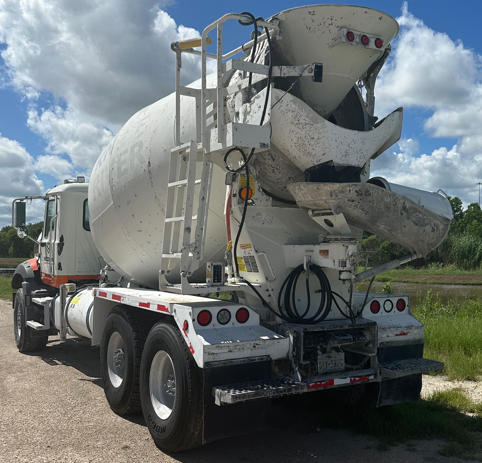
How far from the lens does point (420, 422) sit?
5.13m

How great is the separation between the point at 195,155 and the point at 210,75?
3.44 feet

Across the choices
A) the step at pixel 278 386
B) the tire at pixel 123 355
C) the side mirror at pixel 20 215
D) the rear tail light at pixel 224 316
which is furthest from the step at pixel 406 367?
the side mirror at pixel 20 215

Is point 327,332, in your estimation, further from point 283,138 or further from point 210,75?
point 210,75

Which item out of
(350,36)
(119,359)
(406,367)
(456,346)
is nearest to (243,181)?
(350,36)

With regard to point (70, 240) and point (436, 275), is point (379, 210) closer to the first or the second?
point (70, 240)

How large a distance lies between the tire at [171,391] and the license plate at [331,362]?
1.10m

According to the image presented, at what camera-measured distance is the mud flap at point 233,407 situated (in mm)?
4113

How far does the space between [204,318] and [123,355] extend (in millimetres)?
1808

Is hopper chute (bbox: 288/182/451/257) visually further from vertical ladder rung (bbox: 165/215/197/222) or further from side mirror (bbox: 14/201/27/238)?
side mirror (bbox: 14/201/27/238)

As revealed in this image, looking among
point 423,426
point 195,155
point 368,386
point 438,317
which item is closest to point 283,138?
point 195,155

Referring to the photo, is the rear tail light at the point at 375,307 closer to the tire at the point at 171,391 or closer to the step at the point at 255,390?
the step at the point at 255,390

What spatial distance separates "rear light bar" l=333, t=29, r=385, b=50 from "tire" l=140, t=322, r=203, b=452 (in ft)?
9.41

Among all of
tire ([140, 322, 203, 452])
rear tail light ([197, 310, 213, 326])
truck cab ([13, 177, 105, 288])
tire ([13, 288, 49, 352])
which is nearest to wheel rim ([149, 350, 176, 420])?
tire ([140, 322, 203, 452])

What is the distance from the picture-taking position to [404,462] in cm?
431
